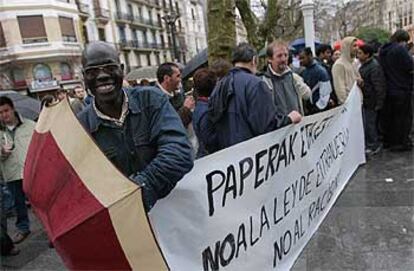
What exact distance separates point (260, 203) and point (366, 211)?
6.91 feet

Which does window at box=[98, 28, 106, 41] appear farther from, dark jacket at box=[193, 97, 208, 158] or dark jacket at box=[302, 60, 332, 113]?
dark jacket at box=[193, 97, 208, 158]

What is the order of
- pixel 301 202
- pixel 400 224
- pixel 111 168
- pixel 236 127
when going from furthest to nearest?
pixel 400 224 → pixel 236 127 → pixel 301 202 → pixel 111 168

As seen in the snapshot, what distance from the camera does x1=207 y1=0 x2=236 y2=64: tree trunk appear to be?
6.61 meters

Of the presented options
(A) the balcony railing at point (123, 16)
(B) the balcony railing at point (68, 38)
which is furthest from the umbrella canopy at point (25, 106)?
(A) the balcony railing at point (123, 16)

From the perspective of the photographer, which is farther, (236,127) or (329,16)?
(329,16)

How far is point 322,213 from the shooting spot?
3.33 meters

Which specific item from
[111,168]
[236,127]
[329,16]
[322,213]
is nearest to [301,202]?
[322,213]

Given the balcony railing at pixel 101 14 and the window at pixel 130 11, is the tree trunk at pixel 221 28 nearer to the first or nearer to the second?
the balcony railing at pixel 101 14

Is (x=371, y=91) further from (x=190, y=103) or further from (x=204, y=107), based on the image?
(x=204, y=107)

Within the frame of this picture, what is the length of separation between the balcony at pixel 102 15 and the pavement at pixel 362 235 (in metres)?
46.4

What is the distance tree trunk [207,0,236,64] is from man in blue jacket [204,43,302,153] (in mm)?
3374

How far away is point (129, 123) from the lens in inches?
74.9

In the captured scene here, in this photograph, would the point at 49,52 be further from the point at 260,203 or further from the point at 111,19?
the point at 260,203

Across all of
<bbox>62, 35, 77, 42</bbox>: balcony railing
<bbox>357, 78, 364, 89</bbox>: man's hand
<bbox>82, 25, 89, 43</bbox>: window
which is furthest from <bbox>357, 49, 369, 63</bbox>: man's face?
<bbox>82, 25, 89, 43</bbox>: window
